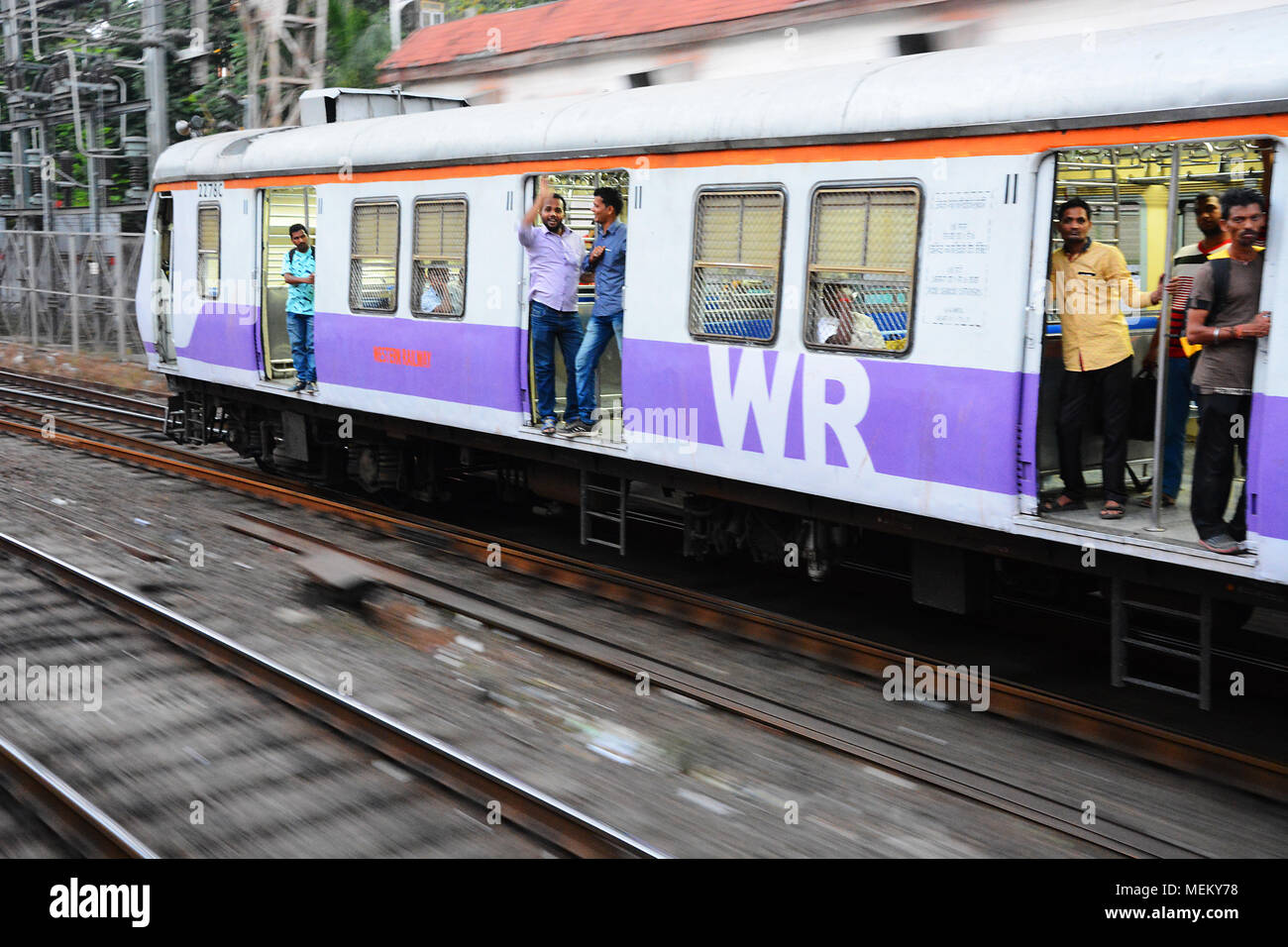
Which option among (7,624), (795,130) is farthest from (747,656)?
(7,624)

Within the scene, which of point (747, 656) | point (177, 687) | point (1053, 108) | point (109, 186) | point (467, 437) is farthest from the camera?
point (109, 186)

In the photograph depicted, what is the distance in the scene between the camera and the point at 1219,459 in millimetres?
6043

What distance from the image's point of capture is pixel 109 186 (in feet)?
109

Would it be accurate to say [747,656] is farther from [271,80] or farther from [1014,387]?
[271,80]

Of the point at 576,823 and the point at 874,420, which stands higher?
the point at 874,420

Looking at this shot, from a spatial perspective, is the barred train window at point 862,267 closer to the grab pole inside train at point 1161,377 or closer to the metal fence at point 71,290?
the grab pole inside train at point 1161,377

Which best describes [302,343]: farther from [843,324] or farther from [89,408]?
[89,408]

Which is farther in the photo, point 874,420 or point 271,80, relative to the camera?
point 271,80

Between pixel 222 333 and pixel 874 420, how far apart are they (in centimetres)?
852

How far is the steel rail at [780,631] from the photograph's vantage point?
612 centimetres

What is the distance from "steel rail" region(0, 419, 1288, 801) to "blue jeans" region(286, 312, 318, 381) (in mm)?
1244

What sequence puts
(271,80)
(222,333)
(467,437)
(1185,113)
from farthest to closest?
(271,80) → (222,333) → (467,437) → (1185,113)

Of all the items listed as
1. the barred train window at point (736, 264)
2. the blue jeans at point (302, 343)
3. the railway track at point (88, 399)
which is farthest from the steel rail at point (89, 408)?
the barred train window at point (736, 264)

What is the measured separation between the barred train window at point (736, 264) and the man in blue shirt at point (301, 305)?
510 centimetres
